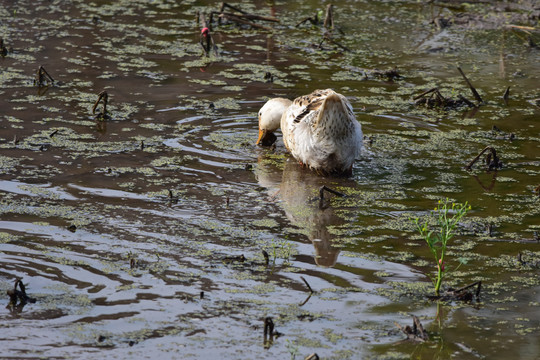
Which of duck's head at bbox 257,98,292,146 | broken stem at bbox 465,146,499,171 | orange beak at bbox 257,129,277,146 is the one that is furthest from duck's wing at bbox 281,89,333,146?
broken stem at bbox 465,146,499,171

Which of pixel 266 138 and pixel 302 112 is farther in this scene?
pixel 266 138

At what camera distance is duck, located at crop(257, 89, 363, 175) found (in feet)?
23.8

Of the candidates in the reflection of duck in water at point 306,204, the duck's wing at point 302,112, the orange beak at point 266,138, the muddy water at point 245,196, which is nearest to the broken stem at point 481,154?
the muddy water at point 245,196

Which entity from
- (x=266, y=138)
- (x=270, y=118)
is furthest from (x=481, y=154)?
(x=266, y=138)

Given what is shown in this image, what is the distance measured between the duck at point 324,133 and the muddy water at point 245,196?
22cm

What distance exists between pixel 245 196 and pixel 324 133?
102 centimetres

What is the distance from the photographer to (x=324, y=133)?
7395 millimetres

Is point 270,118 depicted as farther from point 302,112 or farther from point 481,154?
point 481,154

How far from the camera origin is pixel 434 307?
5.01m

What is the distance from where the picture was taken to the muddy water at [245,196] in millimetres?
4688

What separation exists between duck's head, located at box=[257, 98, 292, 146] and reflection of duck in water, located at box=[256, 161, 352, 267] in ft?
1.42

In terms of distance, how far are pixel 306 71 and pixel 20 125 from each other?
3915 mm

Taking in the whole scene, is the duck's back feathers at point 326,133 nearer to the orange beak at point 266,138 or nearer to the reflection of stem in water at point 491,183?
the orange beak at point 266,138

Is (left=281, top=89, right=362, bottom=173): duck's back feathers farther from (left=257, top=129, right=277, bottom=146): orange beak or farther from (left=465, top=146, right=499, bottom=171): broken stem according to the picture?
(left=465, top=146, right=499, bottom=171): broken stem
